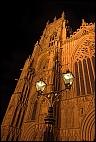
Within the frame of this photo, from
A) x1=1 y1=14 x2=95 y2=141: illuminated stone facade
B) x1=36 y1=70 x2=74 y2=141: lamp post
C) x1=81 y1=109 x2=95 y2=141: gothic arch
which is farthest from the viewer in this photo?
x1=1 y1=14 x2=95 y2=141: illuminated stone facade

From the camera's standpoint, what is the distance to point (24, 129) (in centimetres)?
1644

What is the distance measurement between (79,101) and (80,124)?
2.15 meters

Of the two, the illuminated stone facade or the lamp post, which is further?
the illuminated stone facade

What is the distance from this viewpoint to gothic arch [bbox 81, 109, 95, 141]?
12531 millimetres

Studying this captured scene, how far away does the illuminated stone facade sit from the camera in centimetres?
1347

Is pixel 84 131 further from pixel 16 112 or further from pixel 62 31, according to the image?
pixel 62 31

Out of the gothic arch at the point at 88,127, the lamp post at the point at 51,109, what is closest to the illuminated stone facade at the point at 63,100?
the gothic arch at the point at 88,127

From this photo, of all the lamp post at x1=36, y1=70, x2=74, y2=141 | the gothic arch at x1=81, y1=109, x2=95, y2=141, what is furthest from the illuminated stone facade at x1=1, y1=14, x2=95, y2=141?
the lamp post at x1=36, y1=70, x2=74, y2=141

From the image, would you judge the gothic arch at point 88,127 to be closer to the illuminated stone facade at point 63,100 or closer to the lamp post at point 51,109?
the illuminated stone facade at point 63,100

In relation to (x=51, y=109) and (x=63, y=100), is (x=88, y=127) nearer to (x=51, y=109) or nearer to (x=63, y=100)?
(x=63, y=100)

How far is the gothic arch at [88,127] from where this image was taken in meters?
12.5

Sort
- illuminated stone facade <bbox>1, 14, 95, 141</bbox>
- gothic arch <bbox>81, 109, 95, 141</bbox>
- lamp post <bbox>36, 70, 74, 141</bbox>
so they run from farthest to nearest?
illuminated stone facade <bbox>1, 14, 95, 141</bbox>
gothic arch <bbox>81, 109, 95, 141</bbox>
lamp post <bbox>36, 70, 74, 141</bbox>

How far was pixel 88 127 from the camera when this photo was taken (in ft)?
42.3

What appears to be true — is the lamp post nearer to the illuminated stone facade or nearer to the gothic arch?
the illuminated stone facade
